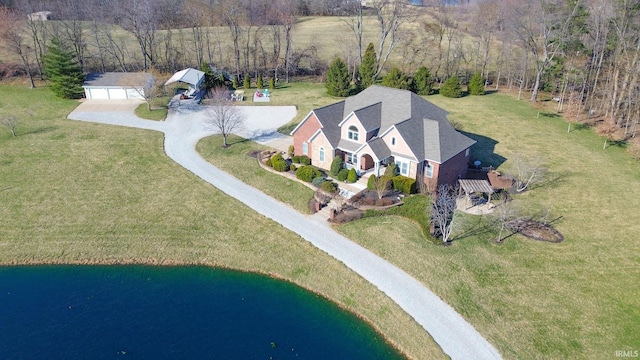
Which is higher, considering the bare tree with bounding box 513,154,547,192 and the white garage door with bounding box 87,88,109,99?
the white garage door with bounding box 87,88,109,99

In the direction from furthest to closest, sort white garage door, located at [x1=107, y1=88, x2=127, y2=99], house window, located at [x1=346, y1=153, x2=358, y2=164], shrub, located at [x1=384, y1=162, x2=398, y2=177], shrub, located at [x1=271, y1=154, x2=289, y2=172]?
white garage door, located at [x1=107, y1=88, x2=127, y2=99] < shrub, located at [x1=271, y1=154, x2=289, y2=172] < house window, located at [x1=346, y1=153, x2=358, y2=164] < shrub, located at [x1=384, y1=162, x2=398, y2=177]

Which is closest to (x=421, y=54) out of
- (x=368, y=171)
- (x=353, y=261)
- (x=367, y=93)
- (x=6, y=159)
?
(x=367, y=93)

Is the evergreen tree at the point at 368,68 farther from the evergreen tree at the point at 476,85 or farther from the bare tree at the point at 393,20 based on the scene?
the evergreen tree at the point at 476,85

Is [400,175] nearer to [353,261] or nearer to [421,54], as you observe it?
[353,261]

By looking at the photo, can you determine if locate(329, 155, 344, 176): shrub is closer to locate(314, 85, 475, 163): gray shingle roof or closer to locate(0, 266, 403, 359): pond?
locate(314, 85, 475, 163): gray shingle roof

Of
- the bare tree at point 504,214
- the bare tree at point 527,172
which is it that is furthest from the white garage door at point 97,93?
the bare tree at point 527,172

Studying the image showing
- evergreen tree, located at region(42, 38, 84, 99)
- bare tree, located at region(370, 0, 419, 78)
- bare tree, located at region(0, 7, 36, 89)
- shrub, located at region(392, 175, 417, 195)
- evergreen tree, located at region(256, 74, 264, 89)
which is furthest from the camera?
bare tree, located at region(370, 0, 419, 78)

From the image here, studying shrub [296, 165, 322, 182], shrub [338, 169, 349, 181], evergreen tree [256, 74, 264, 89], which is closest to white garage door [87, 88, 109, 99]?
evergreen tree [256, 74, 264, 89]
